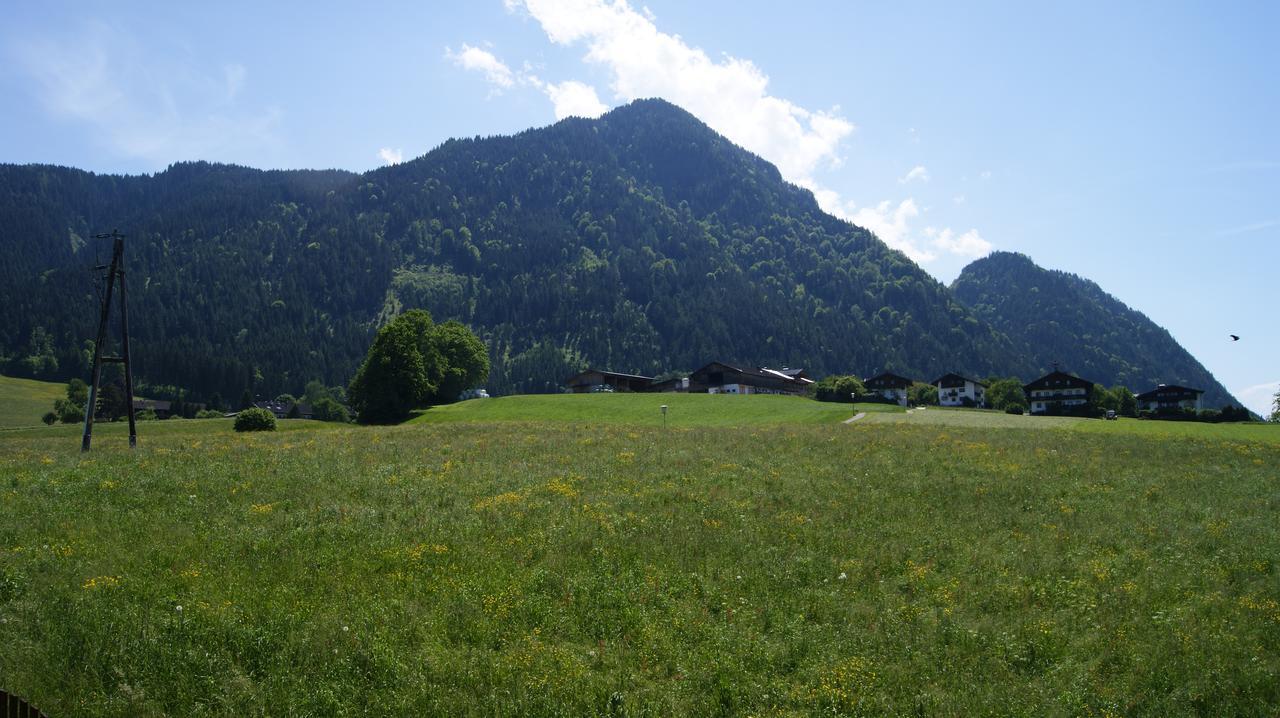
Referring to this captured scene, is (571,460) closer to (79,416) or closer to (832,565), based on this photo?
(832,565)

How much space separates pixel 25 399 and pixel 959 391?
679 ft

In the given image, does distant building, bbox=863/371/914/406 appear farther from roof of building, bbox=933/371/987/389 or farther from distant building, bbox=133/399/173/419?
distant building, bbox=133/399/173/419

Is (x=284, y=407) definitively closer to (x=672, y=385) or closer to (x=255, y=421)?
(x=672, y=385)

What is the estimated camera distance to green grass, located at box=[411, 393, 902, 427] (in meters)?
76.4

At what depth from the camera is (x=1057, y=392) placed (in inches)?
5566

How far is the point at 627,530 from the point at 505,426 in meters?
33.7

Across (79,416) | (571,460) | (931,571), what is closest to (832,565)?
(931,571)

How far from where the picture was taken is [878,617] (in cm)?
1577

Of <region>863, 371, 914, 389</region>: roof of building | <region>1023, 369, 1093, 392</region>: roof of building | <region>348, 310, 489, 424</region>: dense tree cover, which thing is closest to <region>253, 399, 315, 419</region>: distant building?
<region>348, 310, 489, 424</region>: dense tree cover

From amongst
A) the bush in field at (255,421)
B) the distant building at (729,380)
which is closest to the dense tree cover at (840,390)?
the distant building at (729,380)

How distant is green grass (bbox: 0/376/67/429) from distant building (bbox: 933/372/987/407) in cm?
17648

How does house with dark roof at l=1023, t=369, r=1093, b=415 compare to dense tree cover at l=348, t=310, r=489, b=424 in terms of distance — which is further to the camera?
house with dark roof at l=1023, t=369, r=1093, b=415

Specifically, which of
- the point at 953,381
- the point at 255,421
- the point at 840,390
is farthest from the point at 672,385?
the point at 255,421

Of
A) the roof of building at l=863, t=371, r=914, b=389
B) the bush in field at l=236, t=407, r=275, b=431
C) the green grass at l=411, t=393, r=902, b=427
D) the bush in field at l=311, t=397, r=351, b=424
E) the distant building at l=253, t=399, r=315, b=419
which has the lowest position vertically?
the distant building at l=253, t=399, r=315, b=419
